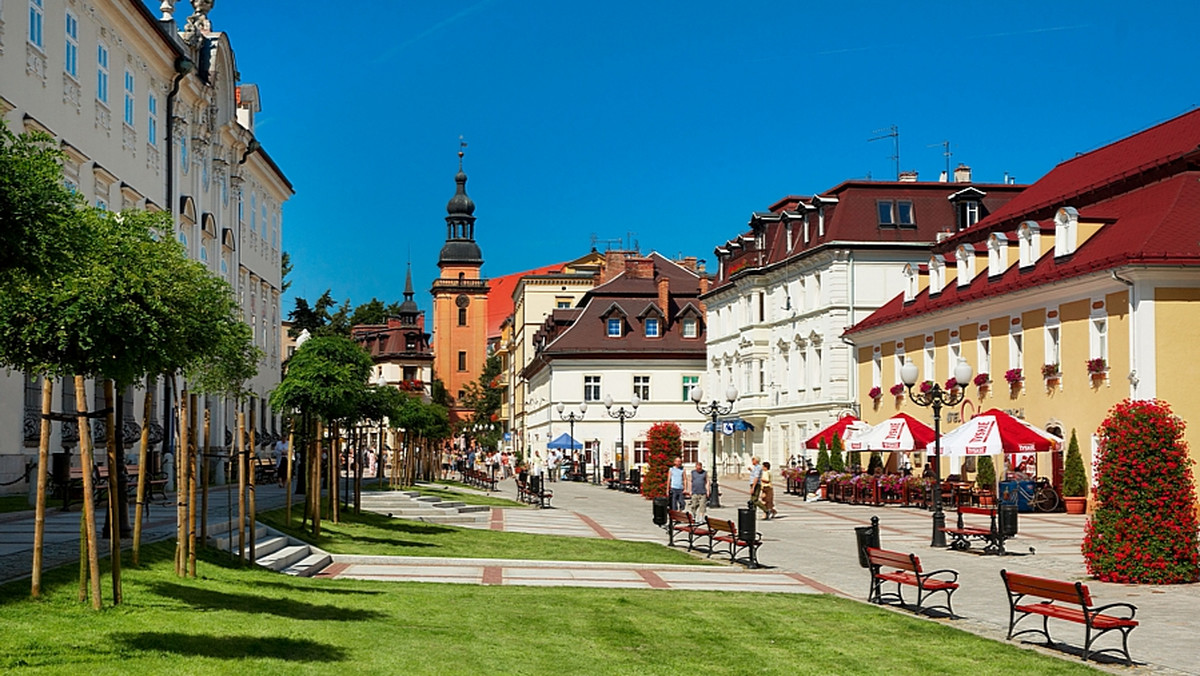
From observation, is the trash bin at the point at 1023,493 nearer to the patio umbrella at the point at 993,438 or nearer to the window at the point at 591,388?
the patio umbrella at the point at 993,438

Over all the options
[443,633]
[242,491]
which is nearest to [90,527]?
[443,633]

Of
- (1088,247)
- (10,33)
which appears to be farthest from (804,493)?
(10,33)

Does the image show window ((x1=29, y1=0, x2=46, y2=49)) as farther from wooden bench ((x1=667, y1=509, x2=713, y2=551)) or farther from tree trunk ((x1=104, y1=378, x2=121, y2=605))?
tree trunk ((x1=104, y1=378, x2=121, y2=605))

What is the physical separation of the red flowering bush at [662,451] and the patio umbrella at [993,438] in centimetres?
841

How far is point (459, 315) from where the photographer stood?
143m

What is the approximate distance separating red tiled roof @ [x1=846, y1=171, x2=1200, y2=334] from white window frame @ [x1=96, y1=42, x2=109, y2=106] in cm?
2491

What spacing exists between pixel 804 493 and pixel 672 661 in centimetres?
3425

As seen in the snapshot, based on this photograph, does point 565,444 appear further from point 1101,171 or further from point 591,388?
point 1101,171

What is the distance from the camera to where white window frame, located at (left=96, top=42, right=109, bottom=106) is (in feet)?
101

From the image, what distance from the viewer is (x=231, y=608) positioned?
12367 mm

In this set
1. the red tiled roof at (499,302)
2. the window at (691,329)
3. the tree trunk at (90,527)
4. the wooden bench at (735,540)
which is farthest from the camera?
the red tiled roof at (499,302)

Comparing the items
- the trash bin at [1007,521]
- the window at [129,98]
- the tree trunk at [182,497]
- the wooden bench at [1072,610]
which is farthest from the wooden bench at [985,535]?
the window at [129,98]

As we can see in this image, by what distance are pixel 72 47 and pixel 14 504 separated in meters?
11.0

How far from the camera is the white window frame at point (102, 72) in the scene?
30.8m
